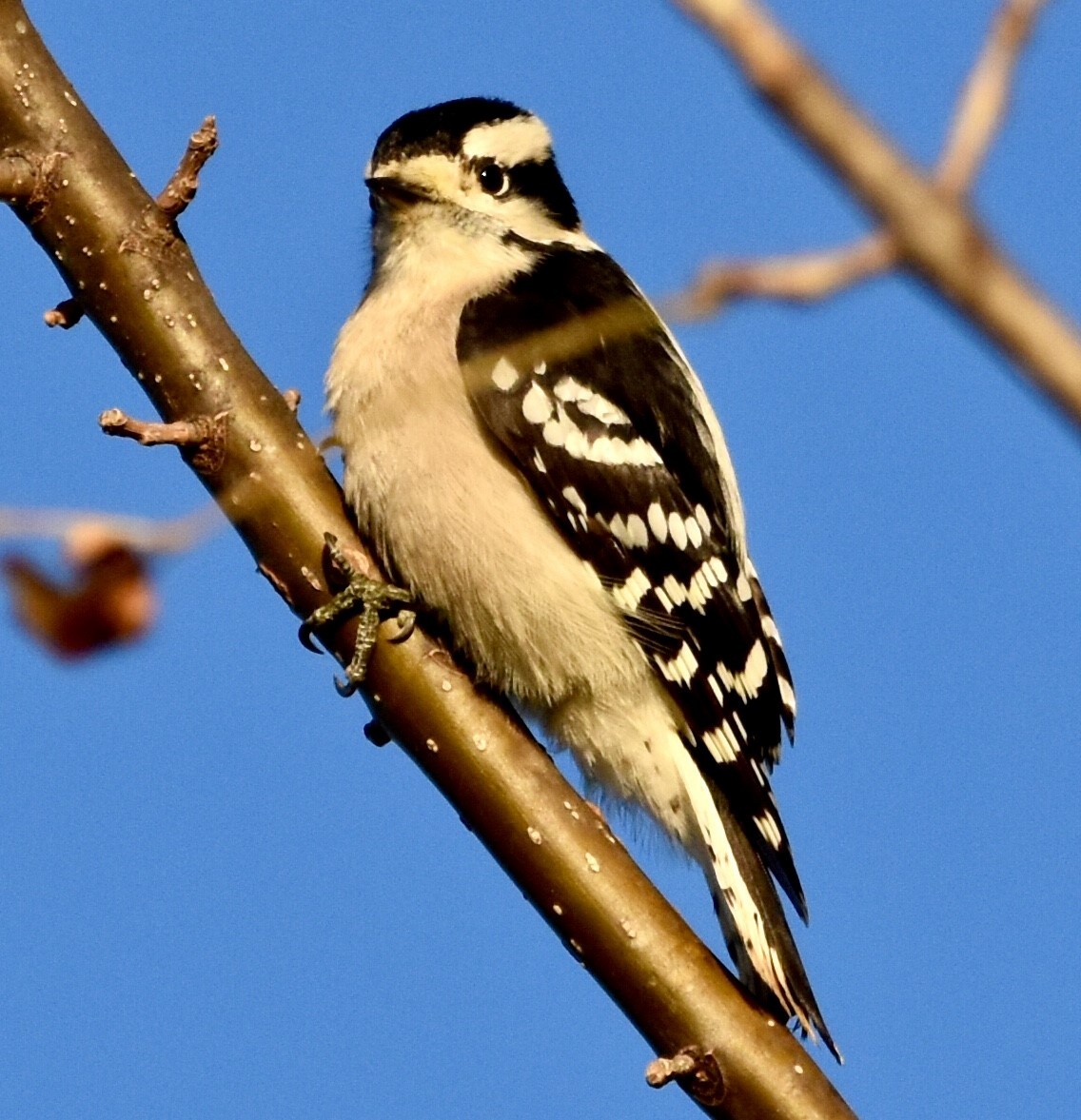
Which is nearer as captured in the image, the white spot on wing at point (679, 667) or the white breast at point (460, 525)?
the white breast at point (460, 525)

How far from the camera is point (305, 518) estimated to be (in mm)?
3797

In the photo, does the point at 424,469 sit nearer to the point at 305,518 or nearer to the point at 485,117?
the point at 305,518

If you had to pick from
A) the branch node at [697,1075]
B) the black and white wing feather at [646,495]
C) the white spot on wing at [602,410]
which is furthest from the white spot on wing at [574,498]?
the branch node at [697,1075]

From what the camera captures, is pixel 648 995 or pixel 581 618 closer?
pixel 648 995

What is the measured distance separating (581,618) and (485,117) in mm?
1646

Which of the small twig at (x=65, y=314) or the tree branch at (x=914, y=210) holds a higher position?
the small twig at (x=65, y=314)

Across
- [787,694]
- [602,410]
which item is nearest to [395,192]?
[602,410]

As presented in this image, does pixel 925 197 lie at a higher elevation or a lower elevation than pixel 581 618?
lower

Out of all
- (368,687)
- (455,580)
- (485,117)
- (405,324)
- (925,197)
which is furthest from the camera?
(485,117)

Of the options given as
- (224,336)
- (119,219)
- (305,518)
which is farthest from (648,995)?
(119,219)

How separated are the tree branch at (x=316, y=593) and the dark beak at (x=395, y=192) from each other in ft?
3.81

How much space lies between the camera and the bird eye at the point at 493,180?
492cm

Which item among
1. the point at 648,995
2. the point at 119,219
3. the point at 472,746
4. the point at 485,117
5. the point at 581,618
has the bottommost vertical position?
the point at 648,995

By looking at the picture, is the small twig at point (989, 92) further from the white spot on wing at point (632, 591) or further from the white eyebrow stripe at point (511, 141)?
the white eyebrow stripe at point (511, 141)
